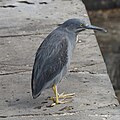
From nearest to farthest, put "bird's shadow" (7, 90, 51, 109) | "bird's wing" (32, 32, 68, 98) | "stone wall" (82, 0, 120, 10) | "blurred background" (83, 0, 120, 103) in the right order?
"bird's wing" (32, 32, 68, 98) → "bird's shadow" (7, 90, 51, 109) → "blurred background" (83, 0, 120, 103) → "stone wall" (82, 0, 120, 10)

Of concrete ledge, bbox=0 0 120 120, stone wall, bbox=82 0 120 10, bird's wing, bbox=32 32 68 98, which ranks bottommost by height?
stone wall, bbox=82 0 120 10

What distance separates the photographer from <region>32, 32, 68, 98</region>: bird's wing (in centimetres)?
478

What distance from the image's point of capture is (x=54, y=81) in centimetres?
486

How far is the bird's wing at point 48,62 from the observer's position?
15.7 feet

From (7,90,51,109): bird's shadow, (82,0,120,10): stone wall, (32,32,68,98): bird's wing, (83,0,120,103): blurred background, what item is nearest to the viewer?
(32,32,68,98): bird's wing

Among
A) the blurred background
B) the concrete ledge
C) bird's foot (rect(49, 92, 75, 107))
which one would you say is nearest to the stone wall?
the blurred background

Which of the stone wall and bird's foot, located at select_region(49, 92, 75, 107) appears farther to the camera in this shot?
the stone wall

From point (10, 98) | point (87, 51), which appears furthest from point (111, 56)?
point (10, 98)

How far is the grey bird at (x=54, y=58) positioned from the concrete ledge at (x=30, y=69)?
17 cm

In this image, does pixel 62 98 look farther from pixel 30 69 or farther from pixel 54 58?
pixel 30 69

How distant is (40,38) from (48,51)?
4.89 feet

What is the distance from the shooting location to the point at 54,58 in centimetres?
483

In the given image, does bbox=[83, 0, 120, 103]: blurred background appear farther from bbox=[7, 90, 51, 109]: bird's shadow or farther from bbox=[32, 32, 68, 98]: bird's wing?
bbox=[32, 32, 68, 98]: bird's wing

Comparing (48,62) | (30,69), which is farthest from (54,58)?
(30,69)
